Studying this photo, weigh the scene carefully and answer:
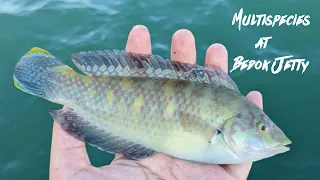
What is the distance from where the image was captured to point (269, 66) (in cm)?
842

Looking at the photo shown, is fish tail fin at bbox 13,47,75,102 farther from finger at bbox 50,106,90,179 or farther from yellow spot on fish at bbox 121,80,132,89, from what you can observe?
yellow spot on fish at bbox 121,80,132,89

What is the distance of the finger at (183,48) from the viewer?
5910 millimetres

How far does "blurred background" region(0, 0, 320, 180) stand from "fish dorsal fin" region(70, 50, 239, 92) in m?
2.50


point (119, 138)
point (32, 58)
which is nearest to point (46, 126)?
point (32, 58)

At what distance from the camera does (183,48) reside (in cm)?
592

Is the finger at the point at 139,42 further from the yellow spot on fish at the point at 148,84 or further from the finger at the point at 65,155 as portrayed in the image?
the finger at the point at 65,155

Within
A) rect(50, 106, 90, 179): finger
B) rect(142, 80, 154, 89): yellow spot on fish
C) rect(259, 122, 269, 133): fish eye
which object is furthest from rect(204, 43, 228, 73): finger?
rect(50, 106, 90, 179): finger

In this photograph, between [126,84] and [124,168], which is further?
[126,84]

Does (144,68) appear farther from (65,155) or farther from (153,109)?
(65,155)

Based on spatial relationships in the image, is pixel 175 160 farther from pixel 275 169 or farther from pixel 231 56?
pixel 231 56

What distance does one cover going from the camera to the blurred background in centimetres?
710

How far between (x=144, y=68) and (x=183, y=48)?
3.73 feet

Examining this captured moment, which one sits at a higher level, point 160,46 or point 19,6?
point 19,6

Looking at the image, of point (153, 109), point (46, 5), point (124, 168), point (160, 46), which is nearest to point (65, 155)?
point (124, 168)
